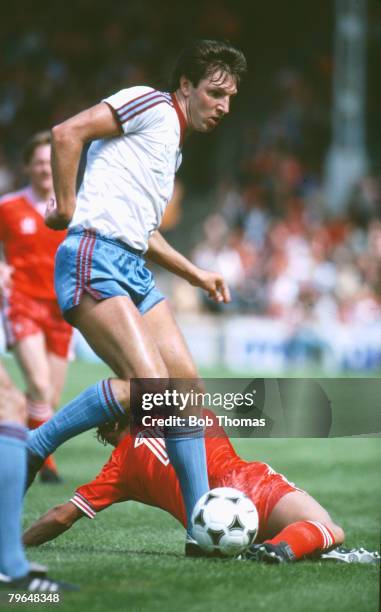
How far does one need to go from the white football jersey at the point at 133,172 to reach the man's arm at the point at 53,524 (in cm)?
111

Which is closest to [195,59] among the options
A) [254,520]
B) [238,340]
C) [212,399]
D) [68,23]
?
[212,399]

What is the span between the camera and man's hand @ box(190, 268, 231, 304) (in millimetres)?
5461

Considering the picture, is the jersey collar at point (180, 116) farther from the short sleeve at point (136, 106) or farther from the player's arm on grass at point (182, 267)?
the player's arm on grass at point (182, 267)

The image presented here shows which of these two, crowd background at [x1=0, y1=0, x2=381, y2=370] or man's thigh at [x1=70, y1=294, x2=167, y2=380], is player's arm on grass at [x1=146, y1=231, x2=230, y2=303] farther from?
crowd background at [x1=0, y1=0, x2=381, y2=370]

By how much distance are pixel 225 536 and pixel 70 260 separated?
4.06 feet

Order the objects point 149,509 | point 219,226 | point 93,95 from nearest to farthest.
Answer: point 149,509
point 219,226
point 93,95

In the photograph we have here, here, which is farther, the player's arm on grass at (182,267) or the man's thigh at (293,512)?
the player's arm on grass at (182,267)

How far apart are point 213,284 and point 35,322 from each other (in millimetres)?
2363

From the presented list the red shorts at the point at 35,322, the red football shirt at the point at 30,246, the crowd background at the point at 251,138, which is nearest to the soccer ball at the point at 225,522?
the red shorts at the point at 35,322

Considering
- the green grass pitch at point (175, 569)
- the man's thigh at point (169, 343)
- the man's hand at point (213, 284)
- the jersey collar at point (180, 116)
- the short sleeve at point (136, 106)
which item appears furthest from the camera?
the man's hand at point (213, 284)

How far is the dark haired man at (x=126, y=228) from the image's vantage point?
4.49 m

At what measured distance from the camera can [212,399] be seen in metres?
4.21

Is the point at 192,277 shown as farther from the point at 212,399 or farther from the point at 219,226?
the point at 219,226

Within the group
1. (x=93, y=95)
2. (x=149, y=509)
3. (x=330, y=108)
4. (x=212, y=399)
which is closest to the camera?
(x=212, y=399)
